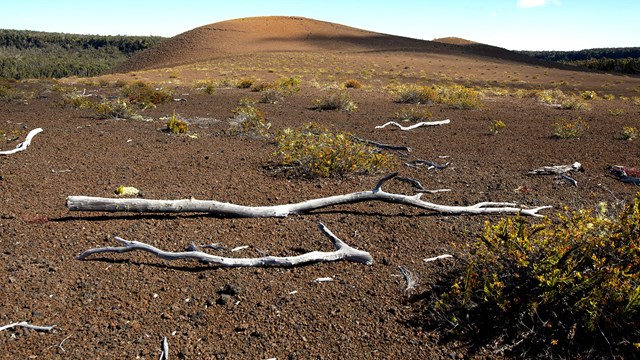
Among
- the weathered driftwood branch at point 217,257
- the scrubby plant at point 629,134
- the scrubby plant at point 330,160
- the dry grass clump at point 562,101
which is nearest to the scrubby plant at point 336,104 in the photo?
the scrubby plant at point 629,134

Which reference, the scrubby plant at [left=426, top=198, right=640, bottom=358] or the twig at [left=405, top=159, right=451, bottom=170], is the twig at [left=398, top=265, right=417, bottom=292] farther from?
the twig at [left=405, top=159, right=451, bottom=170]

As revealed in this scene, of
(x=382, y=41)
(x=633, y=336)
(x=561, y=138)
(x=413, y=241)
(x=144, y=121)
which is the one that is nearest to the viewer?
(x=633, y=336)

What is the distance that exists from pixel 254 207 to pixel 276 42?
2596 inches

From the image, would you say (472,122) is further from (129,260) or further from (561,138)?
(129,260)

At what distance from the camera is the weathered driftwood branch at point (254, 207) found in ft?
18.2

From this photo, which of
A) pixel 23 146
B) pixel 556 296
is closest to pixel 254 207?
pixel 556 296

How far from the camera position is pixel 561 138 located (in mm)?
11414

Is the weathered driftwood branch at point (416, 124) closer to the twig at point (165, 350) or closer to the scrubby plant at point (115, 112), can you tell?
the scrubby plant at point (115, 112)

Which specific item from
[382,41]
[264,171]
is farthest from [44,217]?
[382,41]

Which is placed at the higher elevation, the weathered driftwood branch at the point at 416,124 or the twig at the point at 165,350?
the weathered driftwood branch at the point at 416,124

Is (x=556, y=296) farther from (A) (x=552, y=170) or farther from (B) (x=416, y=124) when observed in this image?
(B) (x=416, y=124)

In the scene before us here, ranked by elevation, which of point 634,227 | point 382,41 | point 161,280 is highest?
point 382,41

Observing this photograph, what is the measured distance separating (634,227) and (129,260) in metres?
4.19

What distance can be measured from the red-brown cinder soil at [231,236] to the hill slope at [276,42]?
48.7m
